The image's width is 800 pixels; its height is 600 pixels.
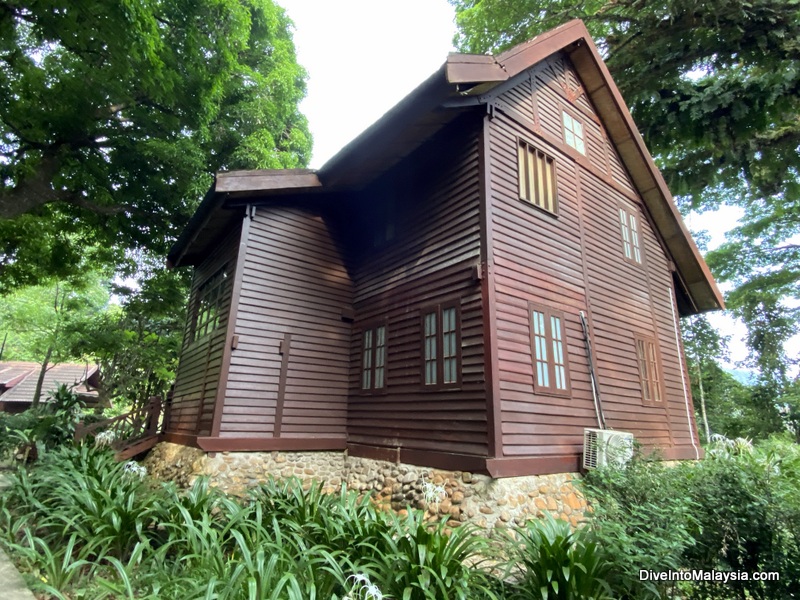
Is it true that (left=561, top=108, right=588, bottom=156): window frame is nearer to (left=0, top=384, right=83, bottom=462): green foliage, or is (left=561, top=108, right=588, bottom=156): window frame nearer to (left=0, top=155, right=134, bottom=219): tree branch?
(left=0, top=155, right=134, bottom=219): tree branch

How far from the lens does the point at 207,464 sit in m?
7.29

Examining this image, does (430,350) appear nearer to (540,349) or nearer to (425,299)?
(425,299)

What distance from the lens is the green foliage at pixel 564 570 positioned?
3.63m

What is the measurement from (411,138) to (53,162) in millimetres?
8770

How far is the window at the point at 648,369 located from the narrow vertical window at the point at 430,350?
4.43 m

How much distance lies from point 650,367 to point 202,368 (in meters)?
8.91

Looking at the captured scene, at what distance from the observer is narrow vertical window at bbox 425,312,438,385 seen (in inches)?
276

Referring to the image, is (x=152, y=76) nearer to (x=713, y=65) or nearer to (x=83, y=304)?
(x=713, y=65)

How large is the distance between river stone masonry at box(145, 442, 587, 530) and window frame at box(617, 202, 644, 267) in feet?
17.5

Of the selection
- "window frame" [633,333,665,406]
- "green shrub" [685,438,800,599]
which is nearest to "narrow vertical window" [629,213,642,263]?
"window frame" [633,333,665,406]

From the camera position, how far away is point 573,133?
9.29m

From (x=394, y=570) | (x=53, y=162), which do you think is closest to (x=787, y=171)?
(x=394, y=570)

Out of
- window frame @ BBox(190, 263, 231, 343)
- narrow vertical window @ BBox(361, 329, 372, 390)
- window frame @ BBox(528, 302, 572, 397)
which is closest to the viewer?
window frame @ BBox(528, 302, 572, 397)

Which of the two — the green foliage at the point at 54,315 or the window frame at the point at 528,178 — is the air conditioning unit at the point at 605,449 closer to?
the window frame at the point at 528,178
